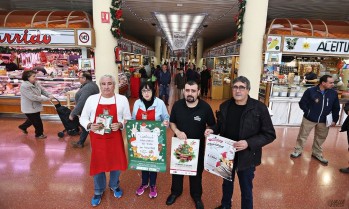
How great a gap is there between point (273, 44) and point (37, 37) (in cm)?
656

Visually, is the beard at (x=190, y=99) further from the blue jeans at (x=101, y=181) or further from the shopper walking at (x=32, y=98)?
the shopper walking at (x=32, y=98)

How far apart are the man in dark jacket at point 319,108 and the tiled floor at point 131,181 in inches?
18.2

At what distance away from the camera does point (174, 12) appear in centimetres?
813

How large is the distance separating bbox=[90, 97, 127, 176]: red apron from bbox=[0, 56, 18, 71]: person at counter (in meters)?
6.54

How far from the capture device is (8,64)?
7160 mm

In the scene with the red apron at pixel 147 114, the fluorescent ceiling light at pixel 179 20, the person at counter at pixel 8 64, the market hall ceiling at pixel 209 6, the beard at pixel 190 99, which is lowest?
the red apron at pixel 147 114

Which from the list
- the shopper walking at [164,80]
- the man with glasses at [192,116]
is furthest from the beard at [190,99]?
the shopper walking at [164,80]

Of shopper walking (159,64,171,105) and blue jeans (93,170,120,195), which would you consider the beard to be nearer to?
blue jeans (93,170,120,195)

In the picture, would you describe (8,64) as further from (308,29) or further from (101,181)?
(308,29)

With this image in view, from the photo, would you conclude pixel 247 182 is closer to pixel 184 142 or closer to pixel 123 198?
pixel 184 142

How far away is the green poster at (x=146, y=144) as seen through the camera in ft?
8.39

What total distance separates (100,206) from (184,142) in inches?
55.9

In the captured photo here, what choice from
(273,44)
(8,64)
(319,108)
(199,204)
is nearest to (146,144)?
(199,204)

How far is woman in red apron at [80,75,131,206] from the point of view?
250 cm
